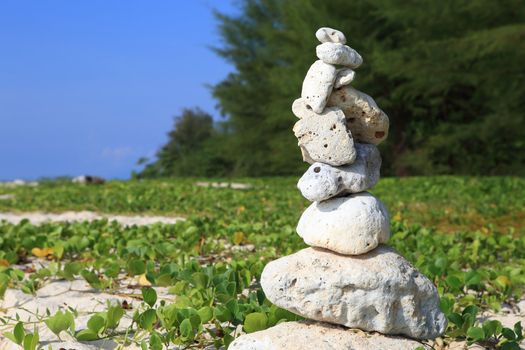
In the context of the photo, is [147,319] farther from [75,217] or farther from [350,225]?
[75,217]

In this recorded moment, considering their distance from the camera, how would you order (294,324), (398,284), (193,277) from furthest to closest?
(193,277) < (294,324) < (398,284)

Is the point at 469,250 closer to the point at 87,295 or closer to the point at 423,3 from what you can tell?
the point at 87,295

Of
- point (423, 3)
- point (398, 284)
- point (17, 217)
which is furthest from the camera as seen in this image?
point (423, 3)

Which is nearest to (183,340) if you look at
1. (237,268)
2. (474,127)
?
(237,268)

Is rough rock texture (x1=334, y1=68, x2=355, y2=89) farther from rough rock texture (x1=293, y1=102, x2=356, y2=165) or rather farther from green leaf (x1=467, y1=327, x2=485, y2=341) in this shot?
green leaf (x1=467, y1=327, x2=485, y2=341)

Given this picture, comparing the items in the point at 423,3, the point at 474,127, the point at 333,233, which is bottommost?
the point at 333,233

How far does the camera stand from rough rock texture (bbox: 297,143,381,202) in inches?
103

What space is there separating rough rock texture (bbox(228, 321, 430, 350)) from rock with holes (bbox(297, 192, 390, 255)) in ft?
1.11

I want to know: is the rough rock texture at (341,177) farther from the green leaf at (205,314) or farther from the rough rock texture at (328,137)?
the green leaf at (205,314)

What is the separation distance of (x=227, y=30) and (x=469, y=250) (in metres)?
21.4

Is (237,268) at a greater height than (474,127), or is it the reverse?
(474,127)

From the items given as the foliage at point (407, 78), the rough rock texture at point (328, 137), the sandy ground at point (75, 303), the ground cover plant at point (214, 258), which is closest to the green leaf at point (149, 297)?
the ground cover plant at point (214, 258)

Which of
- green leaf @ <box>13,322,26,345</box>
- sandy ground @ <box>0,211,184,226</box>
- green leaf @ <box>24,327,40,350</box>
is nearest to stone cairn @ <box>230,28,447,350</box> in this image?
green leaf @ <box>24,327,40,350</box>

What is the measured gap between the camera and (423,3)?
16406mm
